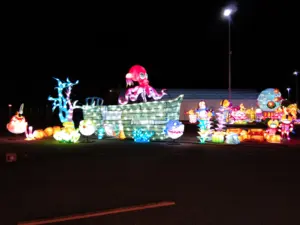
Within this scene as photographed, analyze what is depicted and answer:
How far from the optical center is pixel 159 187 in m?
8.09

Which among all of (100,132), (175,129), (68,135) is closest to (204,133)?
(175,129)

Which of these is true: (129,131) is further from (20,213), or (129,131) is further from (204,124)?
(20,213)

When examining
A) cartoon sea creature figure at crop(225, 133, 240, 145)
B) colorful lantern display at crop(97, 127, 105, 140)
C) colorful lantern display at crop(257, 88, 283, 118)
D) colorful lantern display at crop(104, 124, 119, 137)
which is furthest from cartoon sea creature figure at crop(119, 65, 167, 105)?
colorful lantern display at crop(257, 88, 283, 118)

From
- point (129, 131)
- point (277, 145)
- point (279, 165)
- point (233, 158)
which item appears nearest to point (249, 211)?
point (279, 165)

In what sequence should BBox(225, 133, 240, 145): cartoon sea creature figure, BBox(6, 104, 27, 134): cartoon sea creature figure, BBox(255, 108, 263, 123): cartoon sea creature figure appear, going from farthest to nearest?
BBox(255, 108, 263, 123): cartoon sea creature figure < BBox(6, 104, 27, 134): cartoon sea creature figure < BBox(225, 133, 240, 145): cartoon sea creature figure

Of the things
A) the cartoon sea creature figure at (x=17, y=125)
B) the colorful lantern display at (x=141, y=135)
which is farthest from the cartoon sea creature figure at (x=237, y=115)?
the cartoon sea creature figure at (x=17, y=125)

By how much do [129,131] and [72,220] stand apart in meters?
15.3

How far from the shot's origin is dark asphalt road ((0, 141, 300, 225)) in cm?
602

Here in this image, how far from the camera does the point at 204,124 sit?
62.8ft

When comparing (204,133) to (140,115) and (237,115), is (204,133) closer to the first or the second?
(140,115)

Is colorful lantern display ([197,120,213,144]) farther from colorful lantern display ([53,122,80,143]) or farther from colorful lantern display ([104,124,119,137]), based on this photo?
colorful lantern display ([53,122,80,143])

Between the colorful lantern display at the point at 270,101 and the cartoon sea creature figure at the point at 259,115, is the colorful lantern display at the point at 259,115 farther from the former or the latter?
the colorful lantern display at the point at 270,101

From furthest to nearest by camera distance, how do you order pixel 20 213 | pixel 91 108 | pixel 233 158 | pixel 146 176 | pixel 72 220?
pixel 91 108, pixel 233 158, pixel 146 176, pixel 20 213, pixel 72 220

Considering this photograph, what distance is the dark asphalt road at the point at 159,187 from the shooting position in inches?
237
